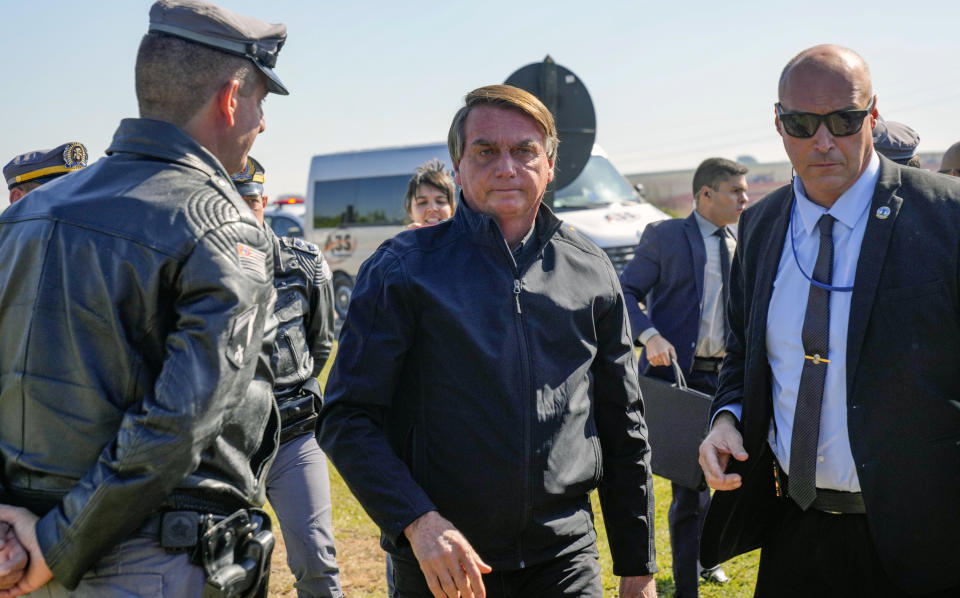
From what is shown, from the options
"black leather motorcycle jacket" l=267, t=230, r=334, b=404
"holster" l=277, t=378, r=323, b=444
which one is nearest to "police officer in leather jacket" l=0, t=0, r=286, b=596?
"black leather motorcycle jacket" l=267, t=230, r=334, b=404

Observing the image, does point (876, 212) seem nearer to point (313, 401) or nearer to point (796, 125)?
point (796, 125)

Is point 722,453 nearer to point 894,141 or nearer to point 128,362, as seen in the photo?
point 128,362

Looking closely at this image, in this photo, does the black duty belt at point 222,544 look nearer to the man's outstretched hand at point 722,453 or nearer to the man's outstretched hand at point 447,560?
the man's outstretched hand at point 447,560

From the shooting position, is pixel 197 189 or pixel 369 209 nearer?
pixel 197 189

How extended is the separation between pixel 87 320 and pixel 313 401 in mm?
2337

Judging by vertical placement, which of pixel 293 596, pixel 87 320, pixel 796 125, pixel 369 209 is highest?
pixel 796 125

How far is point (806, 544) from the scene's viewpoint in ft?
9.16

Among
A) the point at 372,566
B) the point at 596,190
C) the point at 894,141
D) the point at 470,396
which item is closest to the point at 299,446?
the point at 372,566

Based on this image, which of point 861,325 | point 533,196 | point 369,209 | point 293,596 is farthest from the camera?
point 369,209

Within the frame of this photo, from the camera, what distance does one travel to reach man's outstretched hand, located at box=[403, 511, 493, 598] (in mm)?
2207

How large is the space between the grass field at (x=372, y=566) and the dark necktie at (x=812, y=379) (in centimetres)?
207

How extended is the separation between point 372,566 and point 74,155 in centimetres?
301

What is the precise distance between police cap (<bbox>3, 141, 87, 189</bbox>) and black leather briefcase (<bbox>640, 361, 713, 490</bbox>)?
3394 millimetres

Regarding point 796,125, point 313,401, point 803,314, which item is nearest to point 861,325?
point 803,314
